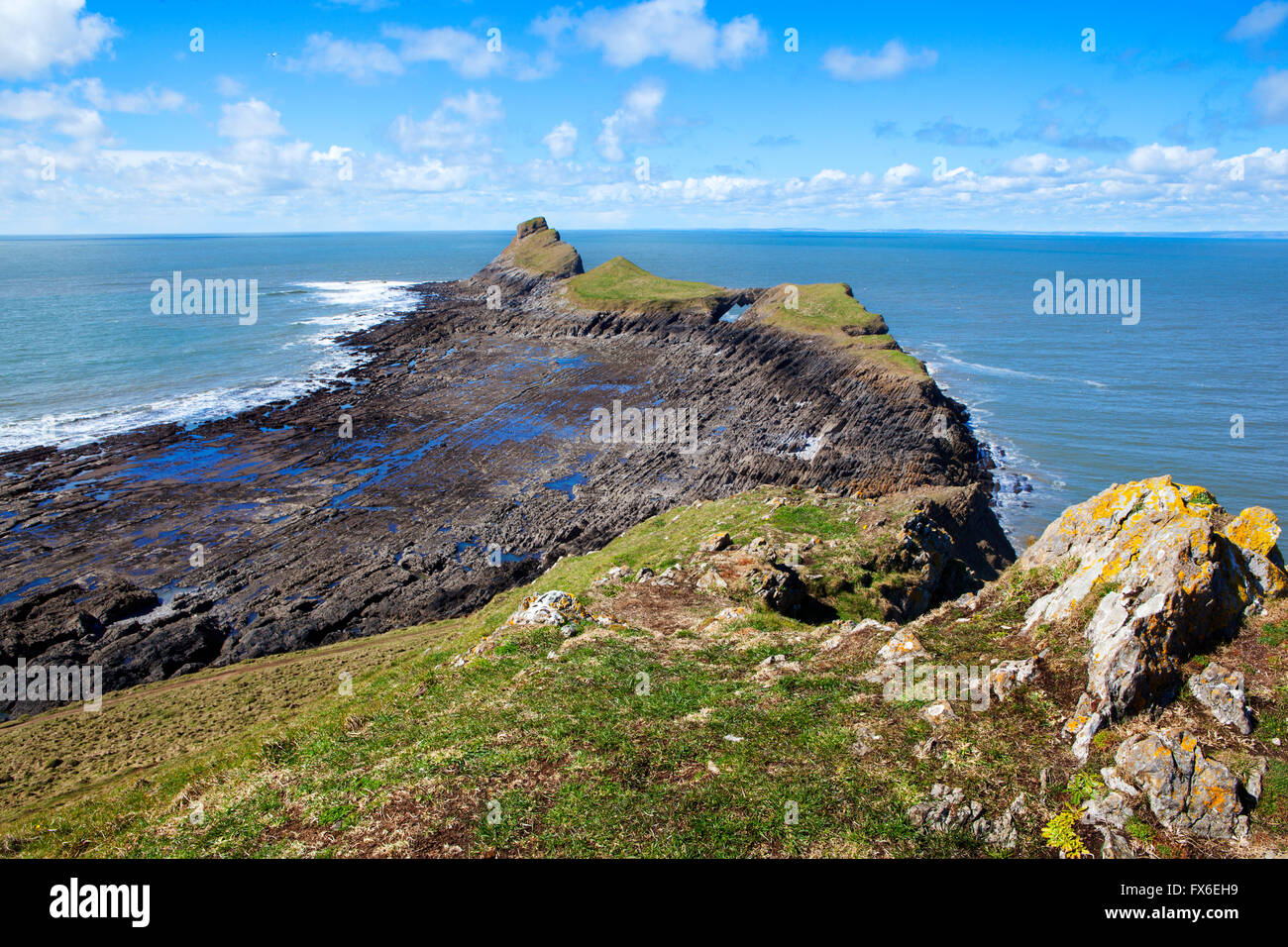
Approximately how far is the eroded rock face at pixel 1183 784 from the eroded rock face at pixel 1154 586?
84cm

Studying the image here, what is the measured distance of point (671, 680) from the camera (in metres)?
15.5

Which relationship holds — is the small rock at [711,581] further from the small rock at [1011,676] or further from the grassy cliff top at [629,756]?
the small rock at [1011,676]

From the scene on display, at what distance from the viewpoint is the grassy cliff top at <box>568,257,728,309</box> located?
9712cm

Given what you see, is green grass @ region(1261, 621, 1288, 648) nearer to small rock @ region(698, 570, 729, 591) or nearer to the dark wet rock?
the dark wet rock

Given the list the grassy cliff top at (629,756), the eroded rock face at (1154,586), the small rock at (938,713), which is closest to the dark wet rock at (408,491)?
the grassy cliff top at (629,756)

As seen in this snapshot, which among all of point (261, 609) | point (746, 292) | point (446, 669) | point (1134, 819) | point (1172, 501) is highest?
point (746, 292)

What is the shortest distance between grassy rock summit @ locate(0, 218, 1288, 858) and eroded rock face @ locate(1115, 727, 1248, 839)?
0.10 ft

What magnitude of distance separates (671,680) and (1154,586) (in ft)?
31.3

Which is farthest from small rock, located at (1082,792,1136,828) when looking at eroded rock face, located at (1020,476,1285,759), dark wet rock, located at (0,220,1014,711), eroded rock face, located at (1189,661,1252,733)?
dark wet rock, located at (0,220,1014,711)

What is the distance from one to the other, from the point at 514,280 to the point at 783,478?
9595 cm

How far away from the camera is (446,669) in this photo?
1731cm
